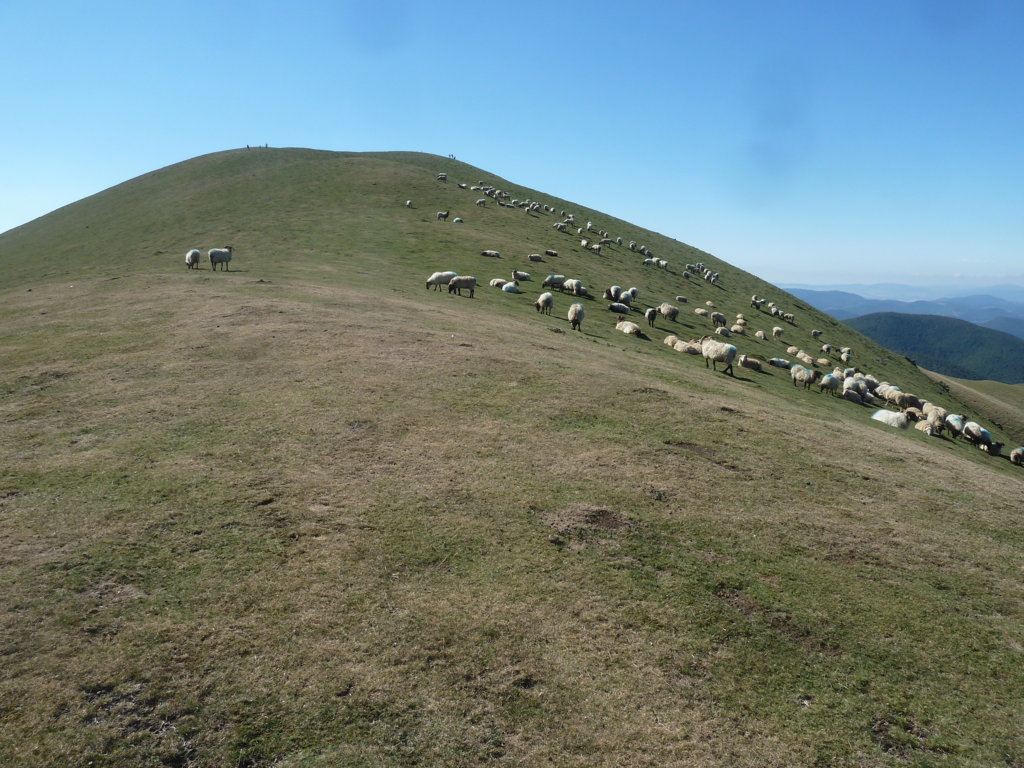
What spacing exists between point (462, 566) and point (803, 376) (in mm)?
32842

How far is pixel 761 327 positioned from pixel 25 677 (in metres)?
59.9

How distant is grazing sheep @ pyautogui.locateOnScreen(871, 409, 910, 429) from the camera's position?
3102cm

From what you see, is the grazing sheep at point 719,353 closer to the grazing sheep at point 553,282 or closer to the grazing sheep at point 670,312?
the grazing sheep at point 670,312

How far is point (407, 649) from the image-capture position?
8367mm

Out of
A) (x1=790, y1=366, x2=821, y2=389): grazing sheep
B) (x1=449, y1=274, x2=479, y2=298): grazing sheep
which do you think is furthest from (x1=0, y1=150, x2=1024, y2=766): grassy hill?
(x1=449, y1=274, x2=479, y2=298): grazing sheep

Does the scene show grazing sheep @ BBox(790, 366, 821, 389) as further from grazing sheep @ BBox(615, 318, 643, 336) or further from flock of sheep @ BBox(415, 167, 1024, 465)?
grazing sheep @ BBox(615, 318, 643, 336)

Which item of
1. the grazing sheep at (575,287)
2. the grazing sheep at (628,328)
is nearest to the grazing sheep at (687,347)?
the grazing sheep at (628,328)

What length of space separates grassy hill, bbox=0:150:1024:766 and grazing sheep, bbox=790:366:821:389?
1220cm

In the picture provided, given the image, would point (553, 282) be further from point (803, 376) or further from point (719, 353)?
point (803, 376)

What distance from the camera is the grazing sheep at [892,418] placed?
1221 inches

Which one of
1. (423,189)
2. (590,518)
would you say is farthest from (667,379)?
(423,189)

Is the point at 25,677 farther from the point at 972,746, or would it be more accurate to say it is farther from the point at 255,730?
the point at 972,746

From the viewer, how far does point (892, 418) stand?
103 ft

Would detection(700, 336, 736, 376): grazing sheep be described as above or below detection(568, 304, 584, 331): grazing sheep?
below
